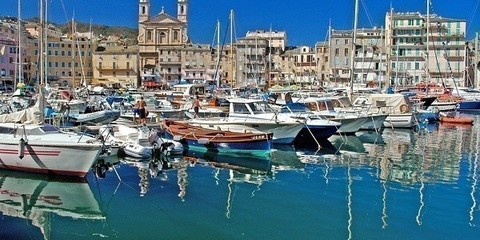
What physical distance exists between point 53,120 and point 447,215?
2036 cm

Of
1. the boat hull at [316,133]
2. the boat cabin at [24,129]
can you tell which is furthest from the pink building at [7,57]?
the boat cabin at [24,129]

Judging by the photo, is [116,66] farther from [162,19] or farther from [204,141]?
[204,141]

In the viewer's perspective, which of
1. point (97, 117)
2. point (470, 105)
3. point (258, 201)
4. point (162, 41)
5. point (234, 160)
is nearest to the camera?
point (258, 201)

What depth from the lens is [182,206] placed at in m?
15.6

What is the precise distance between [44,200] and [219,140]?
10484 mm

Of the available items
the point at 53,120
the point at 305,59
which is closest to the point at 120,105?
the point at 53,120

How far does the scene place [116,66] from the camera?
12462 centimetres

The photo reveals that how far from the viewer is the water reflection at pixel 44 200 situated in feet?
47.5

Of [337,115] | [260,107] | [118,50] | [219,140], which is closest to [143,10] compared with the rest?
[118,50]

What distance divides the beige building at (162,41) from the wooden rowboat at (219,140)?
97734mm

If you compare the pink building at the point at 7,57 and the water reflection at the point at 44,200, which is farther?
the pink building at the point at 7,57

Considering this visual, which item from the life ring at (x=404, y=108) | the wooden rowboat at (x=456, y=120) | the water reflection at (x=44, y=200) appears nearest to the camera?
the water reflection at (x=44, y=200)

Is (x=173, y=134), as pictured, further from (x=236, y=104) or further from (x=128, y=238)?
(x=128, y=238)

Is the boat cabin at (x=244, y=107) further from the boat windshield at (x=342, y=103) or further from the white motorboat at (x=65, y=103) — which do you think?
the white motorboat at (x=65, y=103)
